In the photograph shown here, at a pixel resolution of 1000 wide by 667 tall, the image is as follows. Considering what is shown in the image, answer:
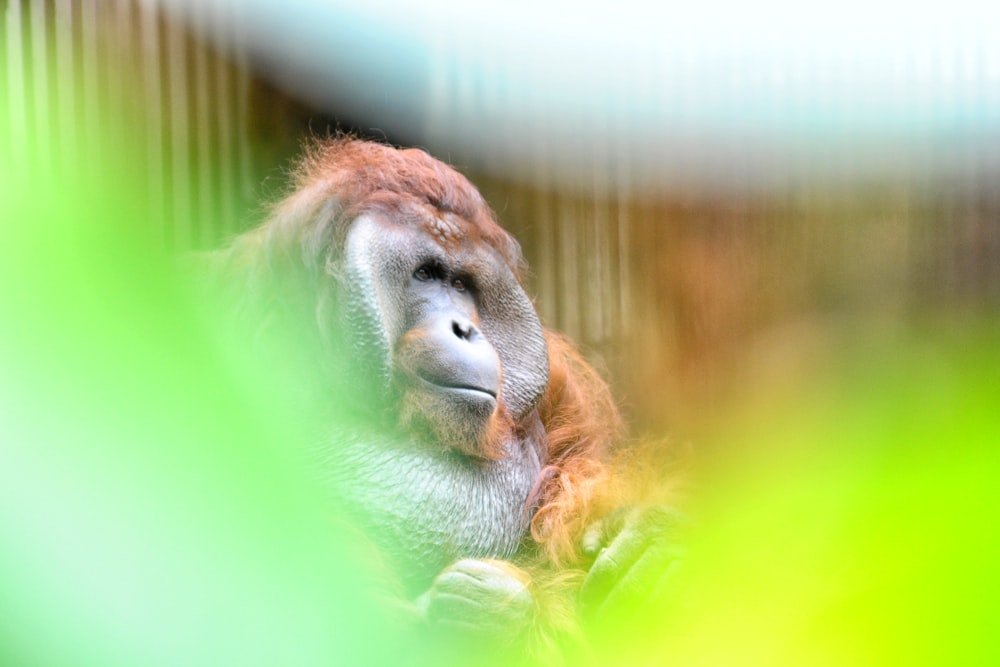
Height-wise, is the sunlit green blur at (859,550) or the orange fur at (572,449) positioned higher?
the sunlit green blur at (859,550)

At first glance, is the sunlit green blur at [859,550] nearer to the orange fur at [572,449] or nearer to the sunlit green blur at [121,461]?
the sunlit green blur at [121,461]

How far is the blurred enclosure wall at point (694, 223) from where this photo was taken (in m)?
0.84

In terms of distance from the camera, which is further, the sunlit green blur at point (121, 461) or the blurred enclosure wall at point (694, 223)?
the blurred enclosure wall at point (694, 223)

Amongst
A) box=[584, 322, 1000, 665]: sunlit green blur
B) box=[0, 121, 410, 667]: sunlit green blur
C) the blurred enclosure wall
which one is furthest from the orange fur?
box=[0, 121, 410, 667]: sunlit green blur

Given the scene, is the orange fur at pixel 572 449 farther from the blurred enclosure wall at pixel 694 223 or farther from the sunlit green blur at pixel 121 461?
the sunlit green blur at pixel 121 461

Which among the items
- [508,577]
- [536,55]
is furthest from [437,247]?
[536,55]

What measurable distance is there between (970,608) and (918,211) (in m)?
0.77

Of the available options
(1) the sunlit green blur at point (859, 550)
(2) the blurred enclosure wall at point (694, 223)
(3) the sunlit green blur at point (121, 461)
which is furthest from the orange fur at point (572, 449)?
(3) the sunlit green blur at point (121, 461)

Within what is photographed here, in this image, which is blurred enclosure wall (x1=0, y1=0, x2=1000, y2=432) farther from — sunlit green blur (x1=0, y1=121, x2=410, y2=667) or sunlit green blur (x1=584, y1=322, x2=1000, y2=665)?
sunlit green blur (x1=584, y1=322, x2=1000, y2=665)

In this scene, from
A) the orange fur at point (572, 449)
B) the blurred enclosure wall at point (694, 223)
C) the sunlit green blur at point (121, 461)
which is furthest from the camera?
the orange fur at point (572, 449)

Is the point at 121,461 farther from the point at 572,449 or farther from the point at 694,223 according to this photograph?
the point at 572,449

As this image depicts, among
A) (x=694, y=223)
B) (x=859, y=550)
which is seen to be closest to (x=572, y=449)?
(x=694, y=223)

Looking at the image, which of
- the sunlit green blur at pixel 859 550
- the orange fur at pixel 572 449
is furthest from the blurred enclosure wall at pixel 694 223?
the sunlit green blur at pixel 859 550

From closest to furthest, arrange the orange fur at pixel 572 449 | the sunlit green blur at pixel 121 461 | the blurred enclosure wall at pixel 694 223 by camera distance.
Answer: the sunlit green blur at pixel 121 461 → the blurred enclosure wall at pixel 694 223 → the orange fur at pixel 572 449
